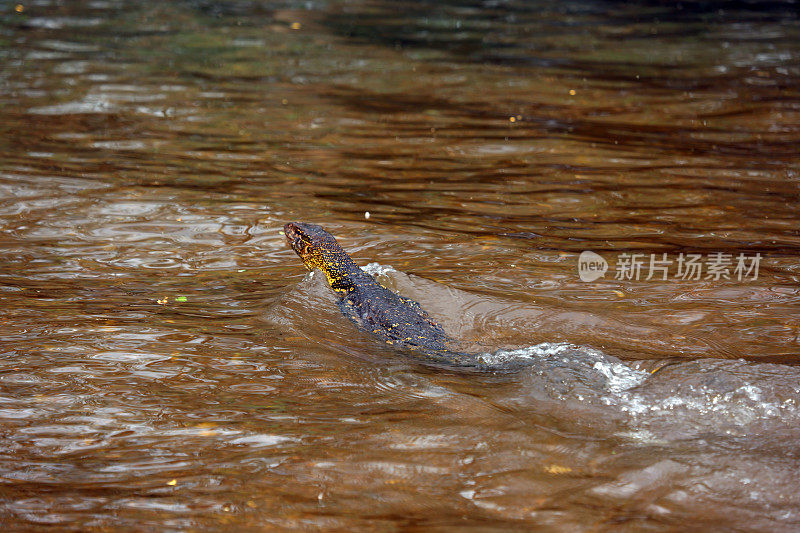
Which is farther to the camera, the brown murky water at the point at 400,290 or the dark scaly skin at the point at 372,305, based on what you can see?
the dark scaly skin at the point at 372,305

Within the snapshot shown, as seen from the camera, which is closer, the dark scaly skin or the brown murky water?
the brown murky water

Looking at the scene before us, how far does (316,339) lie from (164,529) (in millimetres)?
2068

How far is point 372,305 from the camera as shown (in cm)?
541

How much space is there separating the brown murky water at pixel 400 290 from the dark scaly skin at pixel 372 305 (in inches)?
6.8

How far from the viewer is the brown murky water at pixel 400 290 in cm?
360

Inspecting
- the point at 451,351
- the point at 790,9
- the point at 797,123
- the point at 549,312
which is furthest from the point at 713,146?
the point at 790,9

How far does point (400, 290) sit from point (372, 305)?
2.37 ft

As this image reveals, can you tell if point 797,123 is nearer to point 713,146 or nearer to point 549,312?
point 713,146

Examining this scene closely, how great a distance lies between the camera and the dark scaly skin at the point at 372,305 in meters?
4.98

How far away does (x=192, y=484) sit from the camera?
143 inches

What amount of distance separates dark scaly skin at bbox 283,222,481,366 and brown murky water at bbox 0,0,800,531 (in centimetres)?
17

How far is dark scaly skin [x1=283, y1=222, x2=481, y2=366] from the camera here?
196 inches

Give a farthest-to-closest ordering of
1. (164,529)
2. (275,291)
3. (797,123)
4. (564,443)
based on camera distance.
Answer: (797,123) → (275,291) → (564,443) → (164,529)

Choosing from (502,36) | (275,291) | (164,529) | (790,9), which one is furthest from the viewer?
(790,9)
